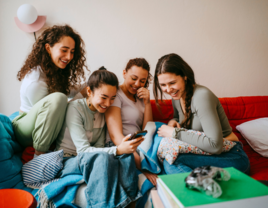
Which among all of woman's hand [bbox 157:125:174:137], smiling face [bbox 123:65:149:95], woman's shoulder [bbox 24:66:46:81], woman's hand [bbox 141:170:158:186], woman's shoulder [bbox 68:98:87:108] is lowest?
woman's hand [bbox 141:170:158:186]

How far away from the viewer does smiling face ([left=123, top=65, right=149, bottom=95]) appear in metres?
1.26

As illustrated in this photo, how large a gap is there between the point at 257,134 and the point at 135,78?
1.14 meters

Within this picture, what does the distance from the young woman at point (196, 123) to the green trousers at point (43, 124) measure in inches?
25.4

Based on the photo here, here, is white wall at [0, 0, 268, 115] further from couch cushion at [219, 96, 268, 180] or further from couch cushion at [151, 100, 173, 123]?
couch cushion at [151, 100, 173, 123]

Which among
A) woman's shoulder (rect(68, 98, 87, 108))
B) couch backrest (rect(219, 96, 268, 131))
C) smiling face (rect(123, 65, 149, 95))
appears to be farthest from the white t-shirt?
couch backrest (rect(219, 96, 268, 131))

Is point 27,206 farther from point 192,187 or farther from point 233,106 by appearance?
point 233,106

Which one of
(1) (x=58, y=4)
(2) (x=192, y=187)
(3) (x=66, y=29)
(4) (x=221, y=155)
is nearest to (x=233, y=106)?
(4) (x=221, y=155)

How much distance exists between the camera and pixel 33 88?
117cm

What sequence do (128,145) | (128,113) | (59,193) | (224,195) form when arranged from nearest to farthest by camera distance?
(224,195) → (59,193) → (128,145) → (128,113)

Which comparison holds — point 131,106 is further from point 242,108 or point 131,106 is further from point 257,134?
point 242,108

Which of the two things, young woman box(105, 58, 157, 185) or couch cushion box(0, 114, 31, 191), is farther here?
young woman box(105, 58, 157, 185)

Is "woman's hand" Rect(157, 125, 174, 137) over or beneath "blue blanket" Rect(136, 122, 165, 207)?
over

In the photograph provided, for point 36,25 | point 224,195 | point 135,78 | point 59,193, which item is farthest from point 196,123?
point 36,25

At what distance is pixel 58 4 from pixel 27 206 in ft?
6.21
